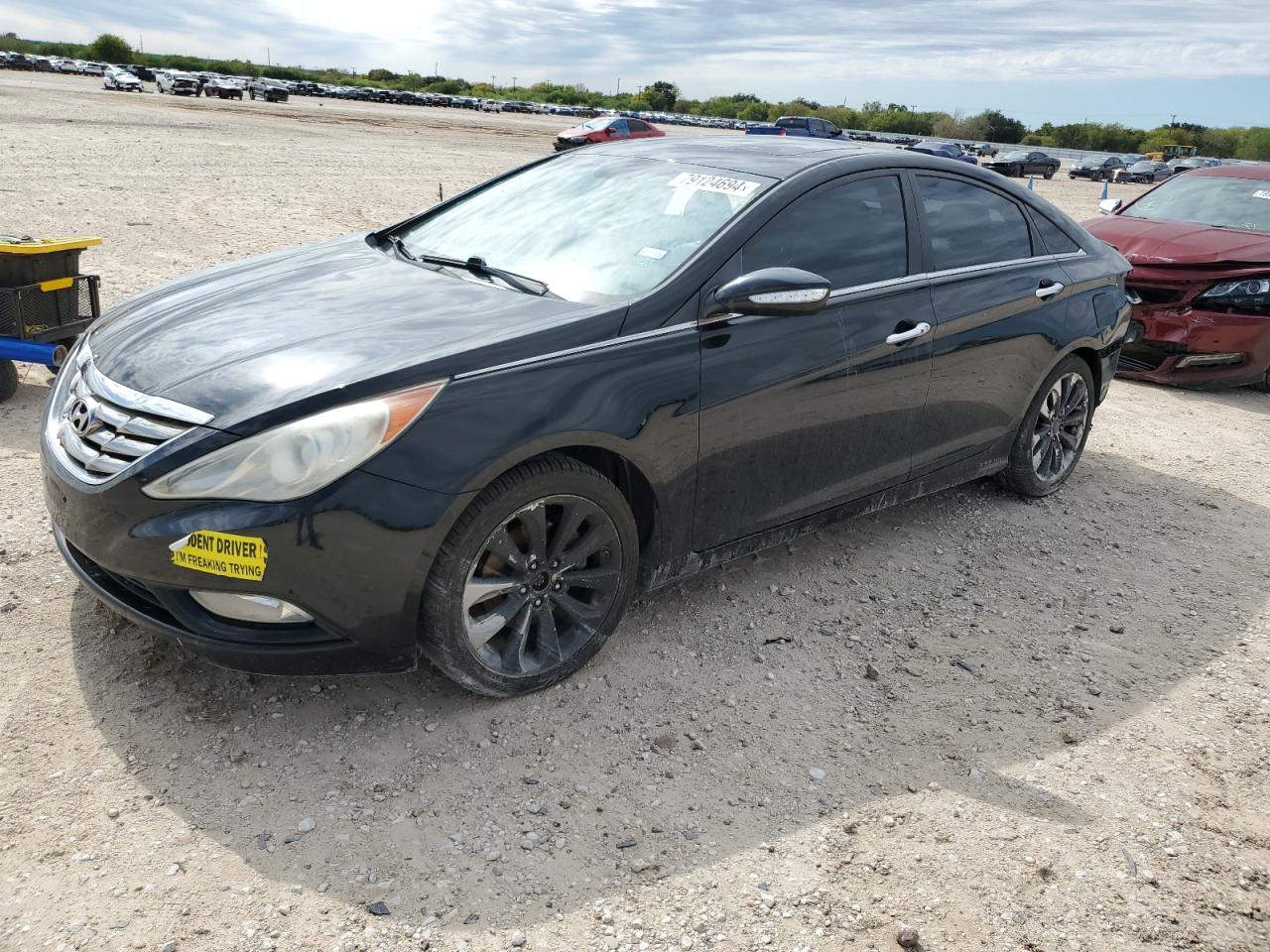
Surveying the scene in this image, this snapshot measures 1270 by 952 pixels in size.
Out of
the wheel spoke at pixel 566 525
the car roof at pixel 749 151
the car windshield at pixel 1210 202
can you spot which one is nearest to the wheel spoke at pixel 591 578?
the wheel spoke at pixel 566 525

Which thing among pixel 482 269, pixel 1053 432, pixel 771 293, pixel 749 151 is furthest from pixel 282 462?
pixel 1053 432

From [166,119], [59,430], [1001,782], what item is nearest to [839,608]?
[1001,782]

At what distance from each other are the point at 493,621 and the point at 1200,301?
6993 millimetres

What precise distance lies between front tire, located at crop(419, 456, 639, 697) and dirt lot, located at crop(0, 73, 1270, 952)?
17cm

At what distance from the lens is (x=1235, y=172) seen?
31.6 ft

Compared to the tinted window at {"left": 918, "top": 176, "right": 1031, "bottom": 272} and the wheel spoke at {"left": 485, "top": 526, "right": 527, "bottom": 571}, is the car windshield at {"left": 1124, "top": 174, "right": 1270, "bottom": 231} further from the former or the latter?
the wheel spoke at {"left": 485, "top": 526, "right": 527, "bottom": 571}

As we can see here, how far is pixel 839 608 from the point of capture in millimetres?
4285

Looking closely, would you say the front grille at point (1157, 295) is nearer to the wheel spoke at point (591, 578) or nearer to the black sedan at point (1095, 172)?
the wheel spoke at point (591, 578)

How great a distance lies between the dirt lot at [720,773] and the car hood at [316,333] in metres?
0.98

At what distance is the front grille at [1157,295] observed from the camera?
26.5ft

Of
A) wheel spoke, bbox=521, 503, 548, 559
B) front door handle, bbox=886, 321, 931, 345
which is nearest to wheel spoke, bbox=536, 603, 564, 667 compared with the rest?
wheel spoke, bbox=521, 503, 548, 559

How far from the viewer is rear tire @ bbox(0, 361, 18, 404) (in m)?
5.71

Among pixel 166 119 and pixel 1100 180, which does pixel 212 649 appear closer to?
pixel 166 119

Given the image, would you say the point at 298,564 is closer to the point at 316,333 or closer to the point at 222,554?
the point at 222,554
